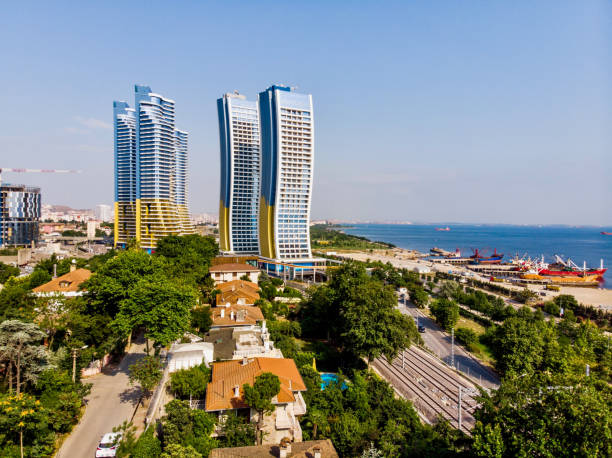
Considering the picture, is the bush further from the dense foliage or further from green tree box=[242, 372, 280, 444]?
green tree box=[242, 372, 280, 444]

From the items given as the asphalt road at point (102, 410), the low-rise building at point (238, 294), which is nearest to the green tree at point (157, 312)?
the asphalt road at point (102, 410)

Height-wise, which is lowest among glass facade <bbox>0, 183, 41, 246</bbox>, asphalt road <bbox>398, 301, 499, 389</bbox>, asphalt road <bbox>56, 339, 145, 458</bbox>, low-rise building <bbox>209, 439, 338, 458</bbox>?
asphalt road <bbox>398, 301, 499, 389</bbox>

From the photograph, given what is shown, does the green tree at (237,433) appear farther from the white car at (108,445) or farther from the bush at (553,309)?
the bush at (553,309)

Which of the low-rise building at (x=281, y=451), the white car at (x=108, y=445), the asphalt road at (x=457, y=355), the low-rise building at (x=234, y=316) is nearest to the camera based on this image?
the low-rise building at (x=281, y=451)

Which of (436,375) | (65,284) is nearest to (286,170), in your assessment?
(65,284)

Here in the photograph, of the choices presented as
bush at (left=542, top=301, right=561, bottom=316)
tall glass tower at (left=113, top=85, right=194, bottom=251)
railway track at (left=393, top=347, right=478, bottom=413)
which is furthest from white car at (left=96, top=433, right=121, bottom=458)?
tall glass tower at (left=113, top=85, right=194, bottom=251)

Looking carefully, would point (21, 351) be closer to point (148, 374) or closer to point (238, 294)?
point (148, 374)
